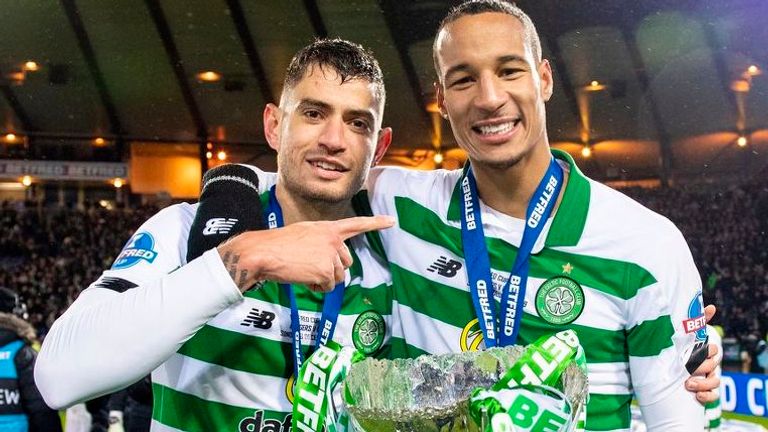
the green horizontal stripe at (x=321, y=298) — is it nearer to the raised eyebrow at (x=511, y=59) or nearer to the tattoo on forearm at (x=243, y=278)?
the tattoo on forearm at (x=243, y=278)

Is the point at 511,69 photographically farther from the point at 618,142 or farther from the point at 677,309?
the point at 618,142

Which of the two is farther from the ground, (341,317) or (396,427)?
(341,317)

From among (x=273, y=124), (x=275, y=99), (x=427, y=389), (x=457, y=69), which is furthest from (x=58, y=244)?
(x=427, y=389)

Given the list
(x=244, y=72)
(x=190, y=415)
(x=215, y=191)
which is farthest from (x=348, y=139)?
(x=244, y=72)

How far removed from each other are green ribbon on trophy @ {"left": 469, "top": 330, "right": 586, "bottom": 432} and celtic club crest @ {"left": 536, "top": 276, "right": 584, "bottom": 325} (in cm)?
59

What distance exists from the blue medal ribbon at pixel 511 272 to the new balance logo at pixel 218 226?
47cm

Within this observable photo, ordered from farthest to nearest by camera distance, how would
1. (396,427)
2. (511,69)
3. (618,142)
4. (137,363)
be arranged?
1. (618,142)
2. (511,69)
3. (137,363)
4. (396,427)

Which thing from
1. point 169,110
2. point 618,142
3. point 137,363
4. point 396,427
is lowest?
point 396,427

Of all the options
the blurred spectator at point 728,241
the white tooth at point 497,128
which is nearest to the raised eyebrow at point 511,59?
the white tooth at point 497,128

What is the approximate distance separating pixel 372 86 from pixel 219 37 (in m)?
11.4

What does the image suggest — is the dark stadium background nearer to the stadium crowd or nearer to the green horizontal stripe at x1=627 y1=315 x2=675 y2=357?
the stadium crowd

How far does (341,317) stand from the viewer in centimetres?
170

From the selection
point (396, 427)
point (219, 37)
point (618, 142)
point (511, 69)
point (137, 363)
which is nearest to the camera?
point (396, 427)

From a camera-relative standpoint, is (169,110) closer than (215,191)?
No
